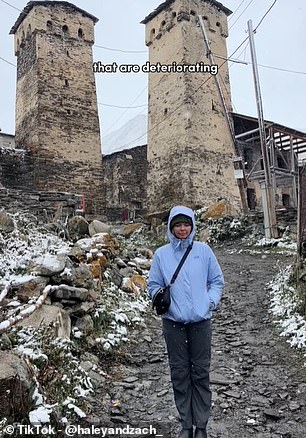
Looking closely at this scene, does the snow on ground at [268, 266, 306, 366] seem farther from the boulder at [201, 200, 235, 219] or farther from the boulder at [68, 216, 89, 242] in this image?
the boulder at [201, 200, 235, 219]

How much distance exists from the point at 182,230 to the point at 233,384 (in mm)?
1875

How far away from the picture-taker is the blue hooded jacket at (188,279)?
9.62ft

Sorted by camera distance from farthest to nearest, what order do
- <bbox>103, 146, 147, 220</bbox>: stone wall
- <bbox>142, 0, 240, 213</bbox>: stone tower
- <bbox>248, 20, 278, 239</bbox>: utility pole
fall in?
<bbox>103, 146, 147, 220</bbox>: stone wall → <bbox>142, 0, 240, 213</bbox>: stone tower → <bbox>248, 20, 278, 239</bbox>: utility pole

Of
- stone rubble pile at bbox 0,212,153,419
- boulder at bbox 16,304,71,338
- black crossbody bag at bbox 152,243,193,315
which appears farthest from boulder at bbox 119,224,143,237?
black crossbody bag at bbox 152,243,193,315

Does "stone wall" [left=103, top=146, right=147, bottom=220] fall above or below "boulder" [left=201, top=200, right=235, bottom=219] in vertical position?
above

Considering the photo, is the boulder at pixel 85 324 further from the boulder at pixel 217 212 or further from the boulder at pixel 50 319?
the boulder at pixel 217 212

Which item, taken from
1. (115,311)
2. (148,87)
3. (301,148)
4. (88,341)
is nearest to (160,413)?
(88,341)

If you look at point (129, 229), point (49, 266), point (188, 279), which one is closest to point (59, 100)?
point (129, 229)

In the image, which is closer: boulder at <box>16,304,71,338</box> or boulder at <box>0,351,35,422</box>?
boulder at <box>0,351,35,422</box>

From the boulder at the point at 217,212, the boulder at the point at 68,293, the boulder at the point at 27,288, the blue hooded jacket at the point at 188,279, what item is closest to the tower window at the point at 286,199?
the boulder at the point at 217,212

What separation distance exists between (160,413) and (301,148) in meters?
23.2

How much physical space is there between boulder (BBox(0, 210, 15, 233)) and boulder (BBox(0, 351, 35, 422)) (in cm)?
401

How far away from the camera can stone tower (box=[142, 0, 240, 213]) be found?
18.7 metres

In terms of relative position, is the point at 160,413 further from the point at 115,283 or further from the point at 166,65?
the point at 166,65
